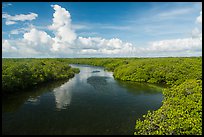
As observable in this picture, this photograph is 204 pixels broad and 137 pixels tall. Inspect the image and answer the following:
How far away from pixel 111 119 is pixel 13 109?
A: 10886 mm

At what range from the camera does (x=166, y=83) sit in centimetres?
3959

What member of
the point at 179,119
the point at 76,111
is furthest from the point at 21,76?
the point at 179,119

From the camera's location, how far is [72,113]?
21.0 metres

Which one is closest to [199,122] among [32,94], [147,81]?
[32,94]

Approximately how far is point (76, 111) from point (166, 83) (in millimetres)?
23265

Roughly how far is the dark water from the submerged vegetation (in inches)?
80.9

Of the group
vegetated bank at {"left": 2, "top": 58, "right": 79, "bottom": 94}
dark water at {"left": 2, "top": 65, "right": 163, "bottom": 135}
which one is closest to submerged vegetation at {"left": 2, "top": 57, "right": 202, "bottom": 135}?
vegetated bank at {"left": 2, "top": 58, "right": 79, "bottom": 94}

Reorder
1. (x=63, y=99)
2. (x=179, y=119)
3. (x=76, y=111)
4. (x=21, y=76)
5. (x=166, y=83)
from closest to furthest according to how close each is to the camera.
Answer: (x=179, y=119)
(x=76, y=111)
(x=63, y=99)
(x=21, y=76)
(x=166, y=83)

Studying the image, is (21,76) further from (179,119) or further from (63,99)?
(179,119)

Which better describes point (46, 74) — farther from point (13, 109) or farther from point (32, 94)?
point (13, 109)

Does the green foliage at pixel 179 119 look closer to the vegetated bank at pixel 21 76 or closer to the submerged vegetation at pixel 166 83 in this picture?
the submerged vegetation at pixel 166 83

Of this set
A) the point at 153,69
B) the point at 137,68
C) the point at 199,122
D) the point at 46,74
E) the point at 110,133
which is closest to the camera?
the point at 199,122

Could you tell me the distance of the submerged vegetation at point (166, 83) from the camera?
435 inches

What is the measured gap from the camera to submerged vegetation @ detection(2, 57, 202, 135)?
11055mm
